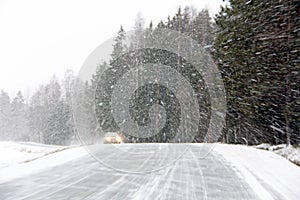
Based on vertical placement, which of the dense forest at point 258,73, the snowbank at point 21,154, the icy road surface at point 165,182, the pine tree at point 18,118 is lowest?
the icy road surface at point 165,182

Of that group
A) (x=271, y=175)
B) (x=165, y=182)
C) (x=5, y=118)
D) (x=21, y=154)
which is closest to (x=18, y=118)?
(x=5, y=118)

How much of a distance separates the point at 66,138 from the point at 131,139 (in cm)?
2989

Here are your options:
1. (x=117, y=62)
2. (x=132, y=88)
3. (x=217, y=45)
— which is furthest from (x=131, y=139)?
(x=217, y=45)

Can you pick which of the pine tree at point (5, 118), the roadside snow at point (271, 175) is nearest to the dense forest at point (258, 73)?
the roadside snow at point (271, 175)

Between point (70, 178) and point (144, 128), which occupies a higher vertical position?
point (144, 128)

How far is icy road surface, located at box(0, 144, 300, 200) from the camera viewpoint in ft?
21.8

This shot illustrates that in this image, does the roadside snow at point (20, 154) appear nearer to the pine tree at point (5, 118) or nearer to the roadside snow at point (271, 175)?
the roadside snow at point (271, 175)

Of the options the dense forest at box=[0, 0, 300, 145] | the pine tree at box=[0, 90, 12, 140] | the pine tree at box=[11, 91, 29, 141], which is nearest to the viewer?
the dense forest at box=[0, 0, 300, 145]

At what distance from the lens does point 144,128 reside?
121 ft

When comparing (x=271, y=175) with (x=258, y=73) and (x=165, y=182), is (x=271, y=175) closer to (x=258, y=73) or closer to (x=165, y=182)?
(x=165, y=182)

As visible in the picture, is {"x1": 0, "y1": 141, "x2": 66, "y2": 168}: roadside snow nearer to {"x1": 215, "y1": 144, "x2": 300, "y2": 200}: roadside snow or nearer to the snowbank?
the snowbank

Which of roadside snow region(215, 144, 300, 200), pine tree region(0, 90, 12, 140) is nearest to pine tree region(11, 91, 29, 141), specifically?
pine tree region(0, 90, 12, 140)

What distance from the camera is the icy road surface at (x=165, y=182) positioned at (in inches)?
262

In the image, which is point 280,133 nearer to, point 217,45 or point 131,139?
point 217,45
